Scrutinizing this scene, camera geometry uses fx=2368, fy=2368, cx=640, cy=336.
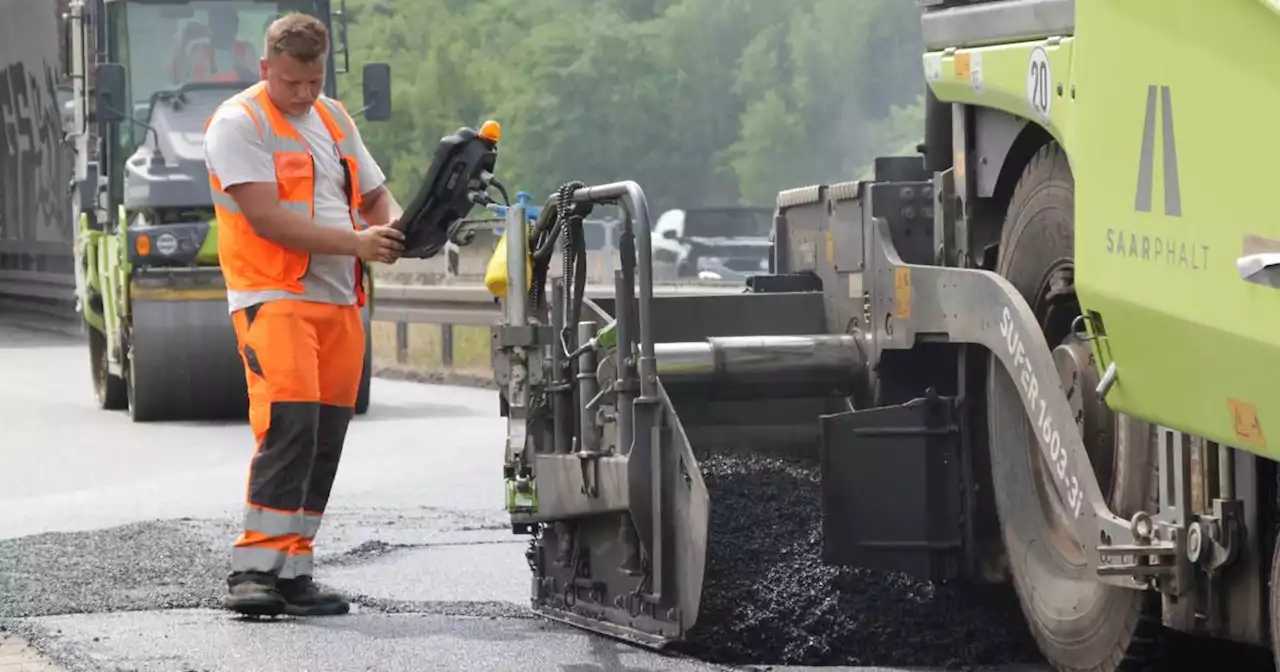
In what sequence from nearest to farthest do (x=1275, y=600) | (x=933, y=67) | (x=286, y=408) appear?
(x=1275, y=600), (x=933, y=67), (x=286, y=408)

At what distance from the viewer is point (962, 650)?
5574mm

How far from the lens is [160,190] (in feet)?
46.8

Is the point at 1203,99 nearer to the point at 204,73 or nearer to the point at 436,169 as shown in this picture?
the point at 436,169

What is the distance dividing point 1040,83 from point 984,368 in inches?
36.5

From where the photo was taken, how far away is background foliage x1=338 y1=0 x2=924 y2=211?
5778 cm

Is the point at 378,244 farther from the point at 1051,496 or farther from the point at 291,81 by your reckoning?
the point at 1051,496

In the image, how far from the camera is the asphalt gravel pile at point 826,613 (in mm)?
5582

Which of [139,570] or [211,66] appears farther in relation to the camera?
[211,66]

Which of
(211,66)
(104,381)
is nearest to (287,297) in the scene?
(211,66)

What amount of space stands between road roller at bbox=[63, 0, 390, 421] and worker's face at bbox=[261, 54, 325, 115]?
7005mm

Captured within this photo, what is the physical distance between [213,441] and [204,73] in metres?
3.00

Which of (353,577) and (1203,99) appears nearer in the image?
(1203,99)

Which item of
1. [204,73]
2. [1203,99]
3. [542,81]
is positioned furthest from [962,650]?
[542,81]

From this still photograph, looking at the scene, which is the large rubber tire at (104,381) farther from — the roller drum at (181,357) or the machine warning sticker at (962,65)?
the machine warning sticker at (962,65)
